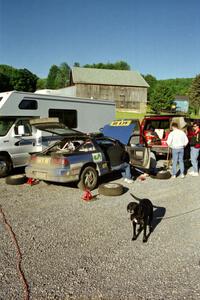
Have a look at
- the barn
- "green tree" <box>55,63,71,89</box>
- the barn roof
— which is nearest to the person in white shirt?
the barn

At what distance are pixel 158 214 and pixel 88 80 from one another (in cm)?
5538

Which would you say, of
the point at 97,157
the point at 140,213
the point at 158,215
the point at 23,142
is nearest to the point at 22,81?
the point at 23,142

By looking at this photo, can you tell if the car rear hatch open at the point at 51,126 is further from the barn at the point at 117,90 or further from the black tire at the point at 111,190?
the barn at the point at 117,90

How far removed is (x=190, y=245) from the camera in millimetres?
4422

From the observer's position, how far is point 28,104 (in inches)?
402

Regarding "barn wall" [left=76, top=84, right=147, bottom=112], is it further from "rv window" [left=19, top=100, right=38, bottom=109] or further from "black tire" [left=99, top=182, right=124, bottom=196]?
"black tire" [left=99, top=182, right=124, bottom=196]

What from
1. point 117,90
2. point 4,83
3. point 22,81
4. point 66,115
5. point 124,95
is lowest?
point 66,115

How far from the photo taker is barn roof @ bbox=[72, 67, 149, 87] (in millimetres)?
58875

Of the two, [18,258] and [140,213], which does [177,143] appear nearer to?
[140,213]

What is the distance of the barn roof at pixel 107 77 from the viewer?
193ft

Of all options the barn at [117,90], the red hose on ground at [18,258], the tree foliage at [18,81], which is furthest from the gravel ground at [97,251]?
the tree foliage at [18,81]

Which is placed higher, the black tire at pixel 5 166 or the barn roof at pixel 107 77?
the barn roof at pixel 107 77

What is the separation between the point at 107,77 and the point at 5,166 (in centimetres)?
5568

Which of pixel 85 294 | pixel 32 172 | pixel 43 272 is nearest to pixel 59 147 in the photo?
pixel 32 172
